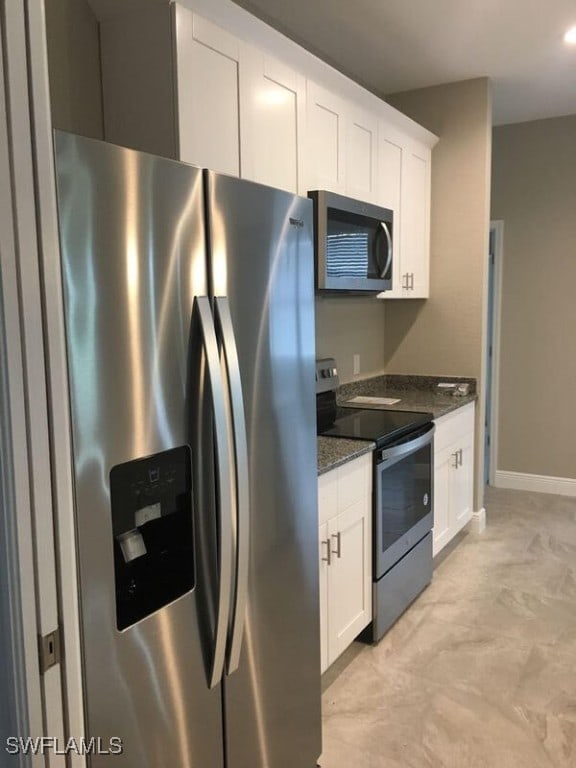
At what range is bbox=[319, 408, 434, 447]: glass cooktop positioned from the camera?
2.76m

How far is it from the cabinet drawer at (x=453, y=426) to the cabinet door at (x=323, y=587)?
1.25m

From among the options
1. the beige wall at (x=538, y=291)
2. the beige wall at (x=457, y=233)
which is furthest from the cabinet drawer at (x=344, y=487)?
the beige wall at (x=538, y=291)

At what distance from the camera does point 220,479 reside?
1.47 m

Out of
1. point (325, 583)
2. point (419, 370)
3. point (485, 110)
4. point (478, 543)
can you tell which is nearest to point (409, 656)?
point (325, 583)

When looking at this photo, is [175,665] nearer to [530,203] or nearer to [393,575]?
[393,575]

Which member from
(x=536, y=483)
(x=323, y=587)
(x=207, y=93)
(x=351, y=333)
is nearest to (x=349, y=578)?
(x=323, y=587)

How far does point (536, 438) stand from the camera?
5039 mm

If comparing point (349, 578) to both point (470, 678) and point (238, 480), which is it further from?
point (238, 480)

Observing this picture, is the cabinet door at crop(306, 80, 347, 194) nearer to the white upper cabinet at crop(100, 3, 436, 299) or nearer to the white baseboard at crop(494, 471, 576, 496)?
the white upper cabinet at crop(100, 3, 436, 299)

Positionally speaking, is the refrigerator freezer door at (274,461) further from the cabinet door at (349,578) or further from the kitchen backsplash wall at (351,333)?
the kitchen backsplash wall at (351,333)

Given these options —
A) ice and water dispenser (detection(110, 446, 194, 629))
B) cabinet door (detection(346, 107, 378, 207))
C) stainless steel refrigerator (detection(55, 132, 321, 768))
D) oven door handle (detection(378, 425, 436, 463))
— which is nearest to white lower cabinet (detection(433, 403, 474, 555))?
oven door handle (detection(378, 425, 436, 463))

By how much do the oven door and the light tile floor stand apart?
15.0 inches

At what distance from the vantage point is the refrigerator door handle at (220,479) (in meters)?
1.41

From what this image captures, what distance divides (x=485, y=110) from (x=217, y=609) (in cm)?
347
